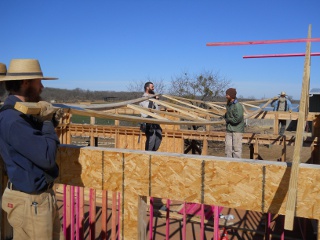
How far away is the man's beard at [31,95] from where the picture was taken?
2.64m

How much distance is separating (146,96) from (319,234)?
5.04 meters

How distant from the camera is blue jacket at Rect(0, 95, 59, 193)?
7.57 ft

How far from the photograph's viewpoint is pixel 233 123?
7.28 metres

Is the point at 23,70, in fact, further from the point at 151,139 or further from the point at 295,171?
the point at 151,139

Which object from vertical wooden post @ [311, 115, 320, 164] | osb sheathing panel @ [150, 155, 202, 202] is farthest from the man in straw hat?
vertical wooden post @ [311, 115, 320, 164]

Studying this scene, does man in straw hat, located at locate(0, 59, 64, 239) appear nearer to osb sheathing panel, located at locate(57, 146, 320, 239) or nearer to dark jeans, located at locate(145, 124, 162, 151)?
osb sheathing panel, located at locate(57, 146, 320, 239)

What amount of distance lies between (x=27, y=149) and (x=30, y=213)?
1.95 ft

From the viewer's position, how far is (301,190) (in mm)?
2486

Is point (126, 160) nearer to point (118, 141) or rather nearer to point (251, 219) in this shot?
point (251, 219)

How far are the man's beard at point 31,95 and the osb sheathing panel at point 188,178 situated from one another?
29.2 inches

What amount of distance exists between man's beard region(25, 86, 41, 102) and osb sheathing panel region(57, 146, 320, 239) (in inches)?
29.2

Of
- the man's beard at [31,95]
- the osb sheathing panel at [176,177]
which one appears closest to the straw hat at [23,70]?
the man's beard at [31,95]

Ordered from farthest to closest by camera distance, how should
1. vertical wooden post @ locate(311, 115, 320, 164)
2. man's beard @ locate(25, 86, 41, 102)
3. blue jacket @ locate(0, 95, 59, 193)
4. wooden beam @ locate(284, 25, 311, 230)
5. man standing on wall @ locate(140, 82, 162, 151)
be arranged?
1. vertical wooden post @ locate(311, 115, 320, 164)
2. man standing on wall @ locate(140, 82, 162, 151)
3. man's beard @ locate(25, 86, 41, 102)
4. blue jacket @ locate(0, 95, 59, 193)
5. wooden beam @ locate(284, 25, 311, 230)

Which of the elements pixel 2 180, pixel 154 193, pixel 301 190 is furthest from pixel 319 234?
pixel 2 180
